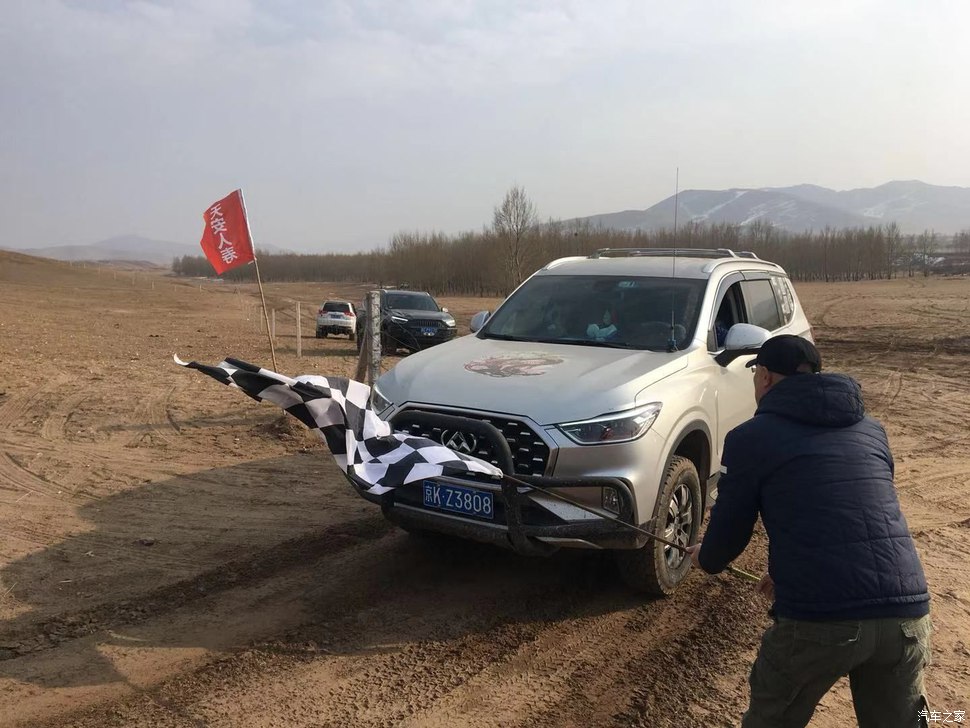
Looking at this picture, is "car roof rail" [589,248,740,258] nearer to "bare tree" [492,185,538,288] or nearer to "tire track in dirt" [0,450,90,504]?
"tire track in dirt" [0,450,90,504]

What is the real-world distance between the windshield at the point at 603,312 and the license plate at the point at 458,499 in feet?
5.62

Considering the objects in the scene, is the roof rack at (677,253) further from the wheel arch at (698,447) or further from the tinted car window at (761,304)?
the wheel arch at (698,447)

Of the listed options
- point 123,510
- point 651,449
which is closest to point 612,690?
point 651,449

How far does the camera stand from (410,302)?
2030cm

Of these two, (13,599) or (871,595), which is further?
(13,599)

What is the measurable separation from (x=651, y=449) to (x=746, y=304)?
2.47m

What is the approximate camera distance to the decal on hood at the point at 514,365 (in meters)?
4.50

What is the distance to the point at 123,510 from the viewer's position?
6059 mm

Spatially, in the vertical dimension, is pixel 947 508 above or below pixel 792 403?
below

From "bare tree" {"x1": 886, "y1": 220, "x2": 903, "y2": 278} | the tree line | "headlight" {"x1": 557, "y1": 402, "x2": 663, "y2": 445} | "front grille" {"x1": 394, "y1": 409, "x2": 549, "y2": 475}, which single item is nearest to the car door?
"headlight" {"x1": 557, "y1": 402, "x2": 663, "y2": 445}

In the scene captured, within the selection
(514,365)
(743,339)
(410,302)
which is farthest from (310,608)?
(410,302)

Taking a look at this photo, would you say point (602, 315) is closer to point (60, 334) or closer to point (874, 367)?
point (874, 367)

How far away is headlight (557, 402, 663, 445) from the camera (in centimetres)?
396

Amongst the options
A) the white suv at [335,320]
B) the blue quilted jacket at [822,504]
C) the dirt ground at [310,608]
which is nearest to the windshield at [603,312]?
the dirt ground at [310,608]
